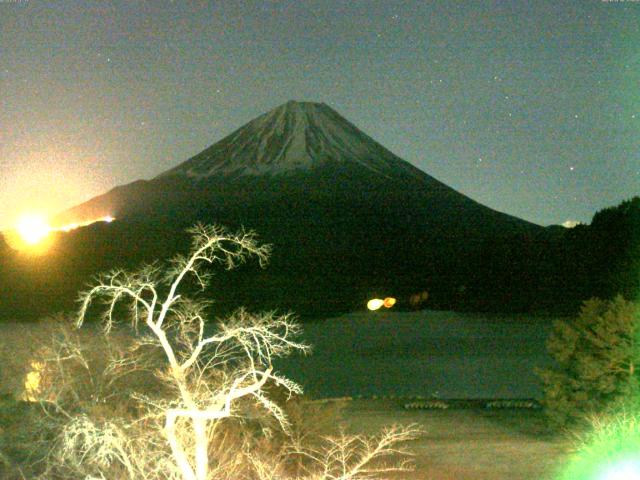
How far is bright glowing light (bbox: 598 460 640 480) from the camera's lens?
12.5 meters

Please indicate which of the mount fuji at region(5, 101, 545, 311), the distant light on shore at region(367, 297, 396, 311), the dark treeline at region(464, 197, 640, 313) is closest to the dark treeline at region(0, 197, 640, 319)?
the dark treeline at region(464, 197, 640, 313)

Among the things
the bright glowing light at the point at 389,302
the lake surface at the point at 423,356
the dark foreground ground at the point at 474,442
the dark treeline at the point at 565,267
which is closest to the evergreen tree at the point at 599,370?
the dark foreground ground at the point at 474,442

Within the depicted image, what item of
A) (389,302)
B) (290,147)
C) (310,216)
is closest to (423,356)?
(389,302)

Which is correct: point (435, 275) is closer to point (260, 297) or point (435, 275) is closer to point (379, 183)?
point (260, 297)

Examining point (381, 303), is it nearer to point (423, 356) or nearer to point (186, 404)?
point (423, 356)

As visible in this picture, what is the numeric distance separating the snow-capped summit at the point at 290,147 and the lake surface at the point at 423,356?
66.9 m

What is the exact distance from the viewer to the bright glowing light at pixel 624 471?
12.5 metres

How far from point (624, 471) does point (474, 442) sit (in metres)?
5.65

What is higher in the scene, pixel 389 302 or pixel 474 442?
pixel 389 302

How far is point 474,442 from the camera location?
59.2ft

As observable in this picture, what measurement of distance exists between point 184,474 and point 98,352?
10671mm

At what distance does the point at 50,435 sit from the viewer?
16047mm

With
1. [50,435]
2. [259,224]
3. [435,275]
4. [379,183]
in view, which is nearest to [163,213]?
[259,224]

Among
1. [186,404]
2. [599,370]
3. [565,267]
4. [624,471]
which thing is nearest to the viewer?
[186,404]
